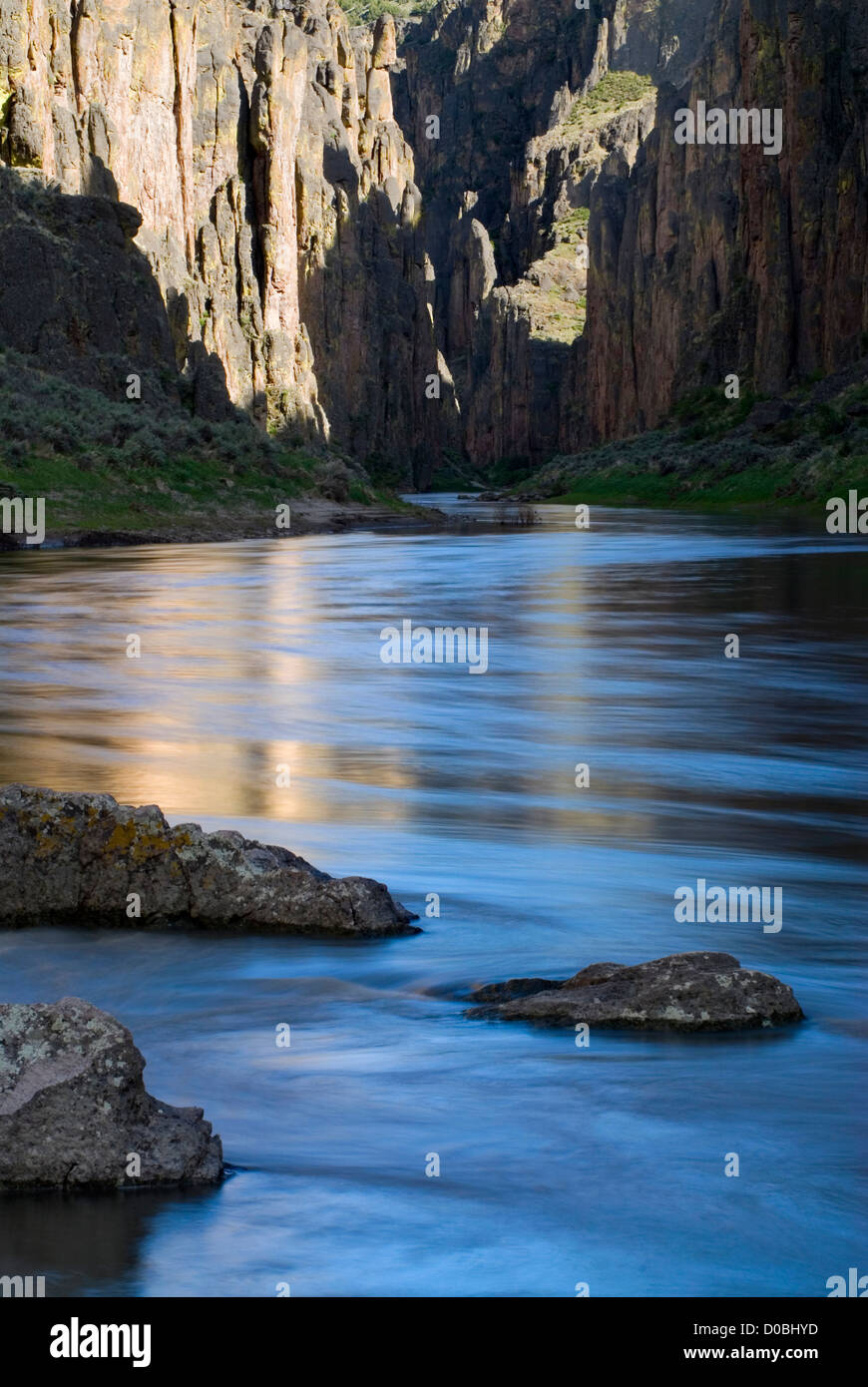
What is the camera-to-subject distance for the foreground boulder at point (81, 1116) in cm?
545

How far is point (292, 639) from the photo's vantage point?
27.5 metres

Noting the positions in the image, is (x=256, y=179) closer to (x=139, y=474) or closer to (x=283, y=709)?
(x=139, y=474)

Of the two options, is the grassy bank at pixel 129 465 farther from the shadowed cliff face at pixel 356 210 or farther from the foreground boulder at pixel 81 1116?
the foreground boulder at pixel 81 1116

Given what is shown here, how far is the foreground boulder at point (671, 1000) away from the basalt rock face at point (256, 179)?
74.7 meters

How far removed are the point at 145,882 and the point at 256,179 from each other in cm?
12697

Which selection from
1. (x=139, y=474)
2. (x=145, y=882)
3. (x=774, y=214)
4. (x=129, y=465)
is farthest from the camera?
(x=774, y=214)

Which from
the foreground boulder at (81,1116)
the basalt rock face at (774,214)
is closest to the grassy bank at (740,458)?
the basalt rock face at (774,214)

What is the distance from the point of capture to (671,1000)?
284 inches

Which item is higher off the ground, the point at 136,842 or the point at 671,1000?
the point at 136,842

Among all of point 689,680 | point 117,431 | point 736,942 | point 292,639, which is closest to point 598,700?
point 689,680

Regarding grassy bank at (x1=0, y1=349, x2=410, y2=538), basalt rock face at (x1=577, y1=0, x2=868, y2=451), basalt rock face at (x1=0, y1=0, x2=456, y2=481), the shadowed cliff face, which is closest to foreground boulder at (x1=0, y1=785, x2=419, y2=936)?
grassy bank at (x1=0, y1=349, x2=410, y2=538)

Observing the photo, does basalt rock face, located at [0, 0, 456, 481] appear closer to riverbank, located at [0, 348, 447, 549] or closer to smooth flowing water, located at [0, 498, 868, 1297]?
riverbank, located at [0, 348, 447, 549]

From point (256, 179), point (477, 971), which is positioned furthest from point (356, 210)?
point (477, 971)

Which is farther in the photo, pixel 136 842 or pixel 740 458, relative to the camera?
pixel 740 458
